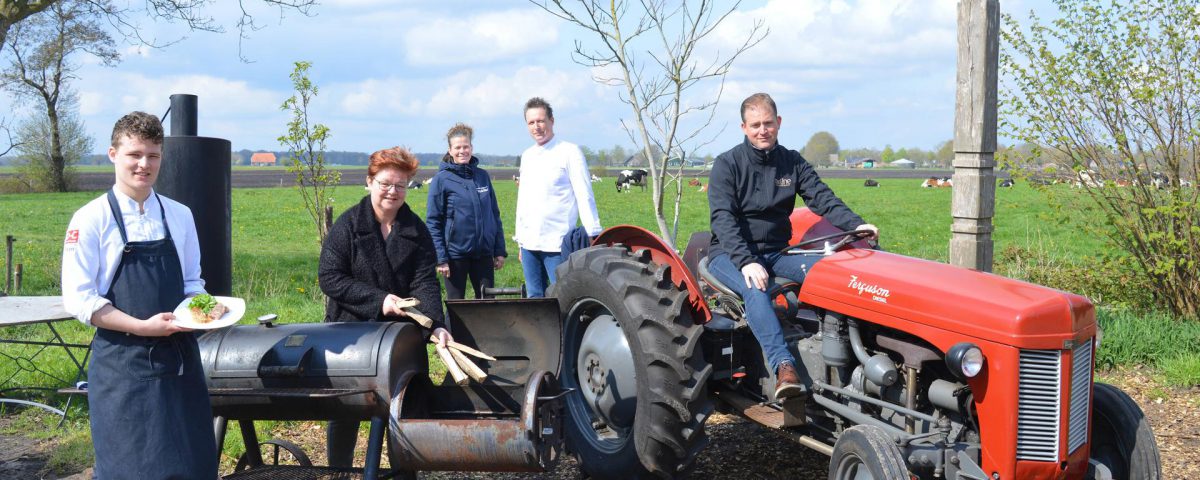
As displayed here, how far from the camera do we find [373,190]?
375cm

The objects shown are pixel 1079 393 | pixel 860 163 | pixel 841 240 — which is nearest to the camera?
pixel 1079 393

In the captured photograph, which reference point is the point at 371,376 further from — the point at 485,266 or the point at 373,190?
the point at 485,266

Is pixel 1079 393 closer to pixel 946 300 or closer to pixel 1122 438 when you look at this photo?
pixel 1122 438

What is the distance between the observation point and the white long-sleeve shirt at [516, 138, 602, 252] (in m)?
5.57

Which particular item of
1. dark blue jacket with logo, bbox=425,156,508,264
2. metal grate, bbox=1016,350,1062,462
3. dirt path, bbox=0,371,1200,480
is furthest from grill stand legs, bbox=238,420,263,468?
metal grate, bbox=1016,350,1062,462

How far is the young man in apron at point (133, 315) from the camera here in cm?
277

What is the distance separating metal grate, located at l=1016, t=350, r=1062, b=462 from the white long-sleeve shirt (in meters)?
2.86

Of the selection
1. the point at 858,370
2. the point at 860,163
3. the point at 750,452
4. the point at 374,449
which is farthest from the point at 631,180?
the point at 860,163

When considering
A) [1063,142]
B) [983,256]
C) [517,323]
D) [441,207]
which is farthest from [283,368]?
[1063,142]

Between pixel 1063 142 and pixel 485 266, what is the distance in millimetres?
4302

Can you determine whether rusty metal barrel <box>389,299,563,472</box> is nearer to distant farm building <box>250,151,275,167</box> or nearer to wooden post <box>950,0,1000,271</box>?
wooden post <box>950,0,1000,271</box>

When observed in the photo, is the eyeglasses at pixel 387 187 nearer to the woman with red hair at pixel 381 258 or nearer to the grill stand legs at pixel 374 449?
the woman with red hair at pixel 381 258

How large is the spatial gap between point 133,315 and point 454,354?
1193 mm

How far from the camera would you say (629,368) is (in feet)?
13.9
